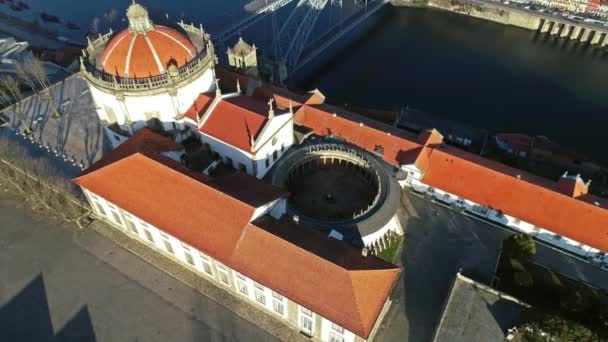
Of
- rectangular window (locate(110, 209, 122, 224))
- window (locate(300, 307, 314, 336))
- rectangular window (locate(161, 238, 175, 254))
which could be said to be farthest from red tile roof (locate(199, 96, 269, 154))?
window (locate(300, 307, 314, 336))

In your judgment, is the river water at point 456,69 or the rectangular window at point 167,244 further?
the river water at point 456,69

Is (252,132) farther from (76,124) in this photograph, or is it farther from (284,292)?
(76,124)

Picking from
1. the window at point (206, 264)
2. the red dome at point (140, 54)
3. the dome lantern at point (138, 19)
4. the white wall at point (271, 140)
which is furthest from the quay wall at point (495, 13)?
the window at point (206, 264)

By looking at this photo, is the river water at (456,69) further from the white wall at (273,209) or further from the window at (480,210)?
the white wall at (273,209)

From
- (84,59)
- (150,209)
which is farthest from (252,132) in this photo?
(84,59)

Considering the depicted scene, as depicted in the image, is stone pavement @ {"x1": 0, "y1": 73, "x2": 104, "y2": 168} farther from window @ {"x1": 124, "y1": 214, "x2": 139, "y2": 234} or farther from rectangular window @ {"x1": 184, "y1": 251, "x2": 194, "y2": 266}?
rectangular window @ {"x1": 184, "y1": 251, "x2": 194, "y2": 266}

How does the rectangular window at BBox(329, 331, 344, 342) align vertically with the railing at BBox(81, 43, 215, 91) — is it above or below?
below

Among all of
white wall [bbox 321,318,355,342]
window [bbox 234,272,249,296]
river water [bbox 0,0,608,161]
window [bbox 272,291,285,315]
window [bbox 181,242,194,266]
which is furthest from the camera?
river water [bbox 0,0,608,161]
